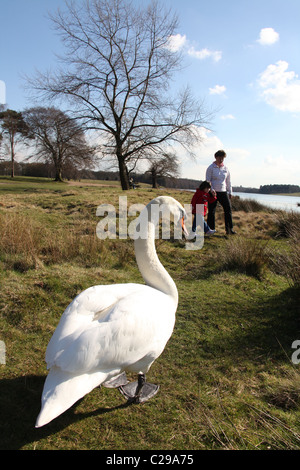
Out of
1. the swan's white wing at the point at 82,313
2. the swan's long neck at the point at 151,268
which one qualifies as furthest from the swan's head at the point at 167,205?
the swan's white wing at the point at 82,313

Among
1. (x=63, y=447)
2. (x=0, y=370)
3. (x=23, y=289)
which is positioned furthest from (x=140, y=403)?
(x=23, y=289)

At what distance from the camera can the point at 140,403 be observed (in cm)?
292

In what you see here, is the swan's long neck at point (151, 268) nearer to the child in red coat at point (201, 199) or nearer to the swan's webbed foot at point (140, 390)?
the swan's webbed foot at point (140, 390)

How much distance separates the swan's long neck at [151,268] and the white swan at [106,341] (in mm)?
12

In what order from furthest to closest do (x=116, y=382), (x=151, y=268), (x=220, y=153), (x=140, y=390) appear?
(x=220, y=153) → (x=151, y=268) → (x=116, y=382) → (x=140, y=390)

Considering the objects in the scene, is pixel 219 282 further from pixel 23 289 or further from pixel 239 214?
pixel 239 214

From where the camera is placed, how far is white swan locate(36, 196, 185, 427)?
214cm

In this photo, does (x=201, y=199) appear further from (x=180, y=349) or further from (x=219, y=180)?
(x=180, y=349)

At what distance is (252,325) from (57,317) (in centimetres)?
284

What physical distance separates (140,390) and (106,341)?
3.20 ft

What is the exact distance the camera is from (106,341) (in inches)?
92.5

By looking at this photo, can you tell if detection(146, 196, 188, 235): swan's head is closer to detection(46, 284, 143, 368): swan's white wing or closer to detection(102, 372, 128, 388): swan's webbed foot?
detection(46, 284, 143, 368): swan's white wing

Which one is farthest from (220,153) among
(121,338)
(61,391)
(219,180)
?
(61,391)

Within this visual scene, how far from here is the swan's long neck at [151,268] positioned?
3314mm
